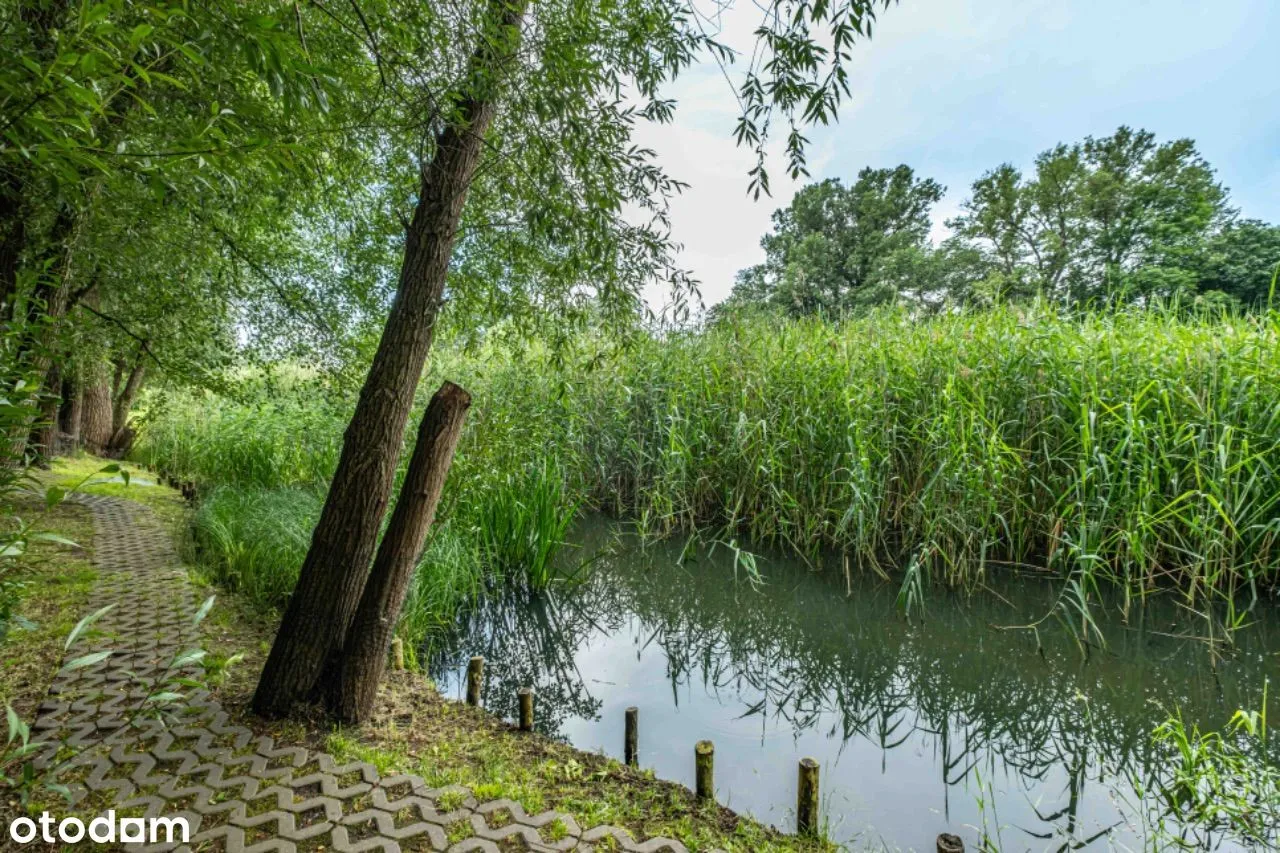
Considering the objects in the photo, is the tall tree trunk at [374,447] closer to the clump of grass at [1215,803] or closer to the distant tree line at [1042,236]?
the clump of grass at [1215,803]

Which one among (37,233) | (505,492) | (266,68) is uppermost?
(37,233)

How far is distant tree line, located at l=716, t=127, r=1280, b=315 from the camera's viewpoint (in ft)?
69.5

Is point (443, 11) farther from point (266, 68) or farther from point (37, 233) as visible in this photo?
point (37, 233)

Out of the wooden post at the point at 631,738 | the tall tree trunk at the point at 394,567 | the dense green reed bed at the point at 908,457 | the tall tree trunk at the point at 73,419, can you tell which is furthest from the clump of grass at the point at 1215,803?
the tall tree trunk at the point at 73,419

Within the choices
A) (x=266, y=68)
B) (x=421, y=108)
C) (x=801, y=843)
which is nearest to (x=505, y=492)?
(x=421, y=108)

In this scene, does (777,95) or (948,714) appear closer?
(777,95)

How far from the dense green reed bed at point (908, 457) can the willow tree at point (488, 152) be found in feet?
2.93

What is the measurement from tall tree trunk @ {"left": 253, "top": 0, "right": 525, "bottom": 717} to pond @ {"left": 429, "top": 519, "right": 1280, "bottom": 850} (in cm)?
121

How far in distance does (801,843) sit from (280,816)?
1683mm

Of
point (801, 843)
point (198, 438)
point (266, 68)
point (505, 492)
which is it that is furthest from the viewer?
point (198, 438)

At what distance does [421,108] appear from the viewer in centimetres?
251

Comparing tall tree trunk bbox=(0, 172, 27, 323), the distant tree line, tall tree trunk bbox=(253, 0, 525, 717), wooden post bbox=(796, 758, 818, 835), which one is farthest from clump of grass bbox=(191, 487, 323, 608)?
the distant tree line

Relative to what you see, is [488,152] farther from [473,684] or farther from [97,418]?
[97,418]

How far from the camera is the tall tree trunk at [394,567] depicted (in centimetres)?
253
